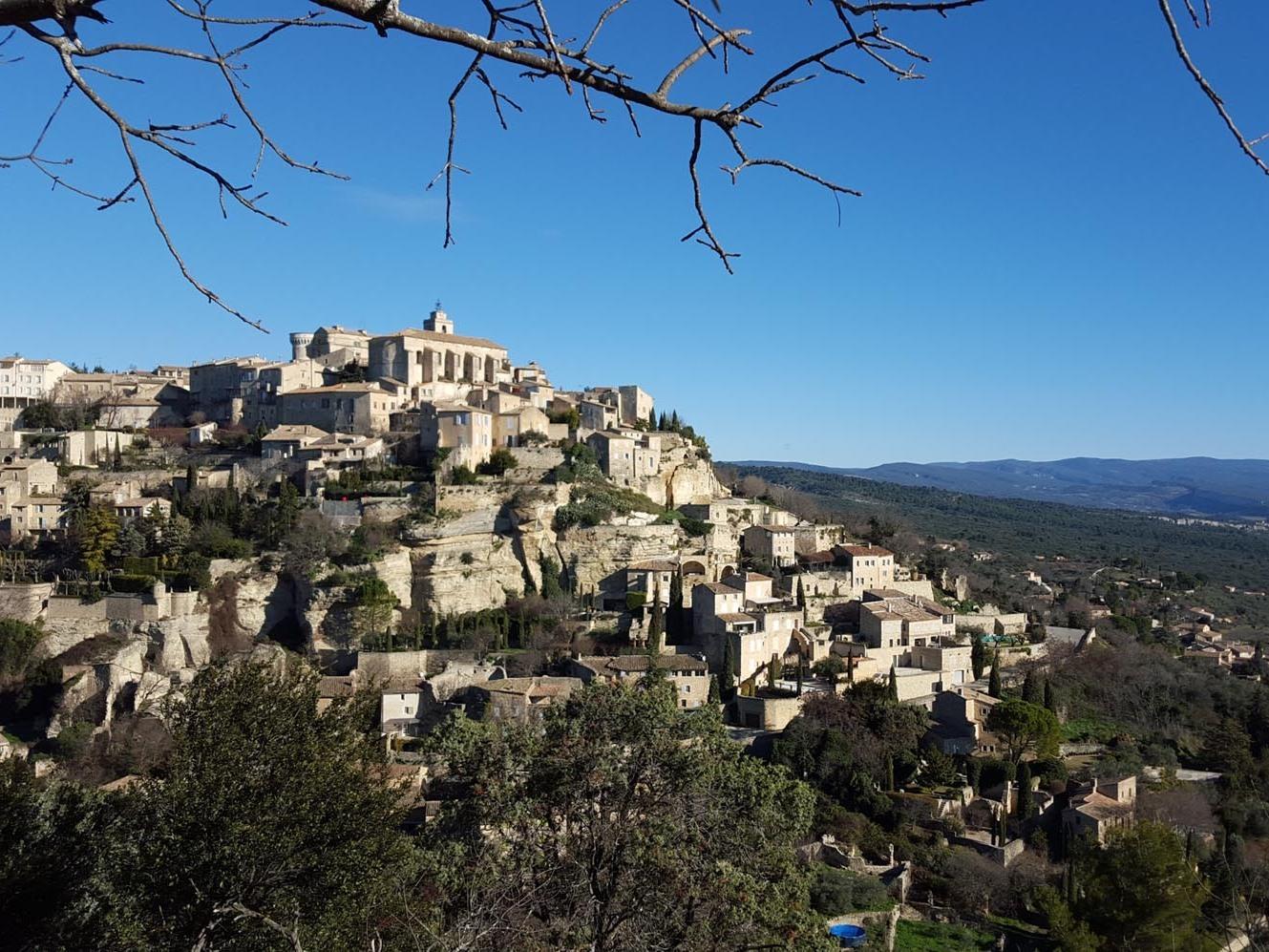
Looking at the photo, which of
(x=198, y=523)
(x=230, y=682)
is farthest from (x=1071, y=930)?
(x=198, y=523)

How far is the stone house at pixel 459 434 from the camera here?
109ft

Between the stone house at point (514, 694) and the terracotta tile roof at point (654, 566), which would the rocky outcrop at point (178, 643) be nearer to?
the stone house at point (514, 694)

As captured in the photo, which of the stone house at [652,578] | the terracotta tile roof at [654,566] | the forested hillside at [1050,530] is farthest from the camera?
the forested hillside at [1050,530]

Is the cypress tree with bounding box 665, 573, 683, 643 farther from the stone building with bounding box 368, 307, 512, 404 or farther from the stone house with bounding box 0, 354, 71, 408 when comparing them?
the stone house with bounding box 0, 354, 71, 408

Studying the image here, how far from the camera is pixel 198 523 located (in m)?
31.0

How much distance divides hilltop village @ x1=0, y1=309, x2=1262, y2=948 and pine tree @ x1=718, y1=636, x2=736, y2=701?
16 centimetres

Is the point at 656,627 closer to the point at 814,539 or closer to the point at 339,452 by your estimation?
the point at 814,539

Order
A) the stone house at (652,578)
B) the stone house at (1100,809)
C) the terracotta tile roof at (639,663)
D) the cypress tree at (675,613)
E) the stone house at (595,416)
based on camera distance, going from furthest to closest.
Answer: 1. the stone house at (595,416)
2. the stone house at (652,578)
3. the cypress tree at (675,613)
4. the terracotta tile roof at (639,663)
5. the stone house at (1100,809)

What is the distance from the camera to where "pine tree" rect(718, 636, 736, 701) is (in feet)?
87.4

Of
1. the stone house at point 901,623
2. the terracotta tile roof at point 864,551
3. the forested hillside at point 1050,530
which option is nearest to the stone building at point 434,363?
the terracotta tile roof at point 864,551

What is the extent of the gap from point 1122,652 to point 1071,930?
19.2 meters

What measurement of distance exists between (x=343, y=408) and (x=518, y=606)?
1193 centimetres

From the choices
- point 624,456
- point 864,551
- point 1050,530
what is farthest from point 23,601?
point 1050,530

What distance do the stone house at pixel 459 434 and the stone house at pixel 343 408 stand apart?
121 inches
